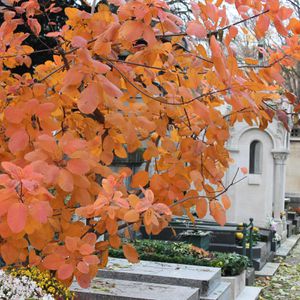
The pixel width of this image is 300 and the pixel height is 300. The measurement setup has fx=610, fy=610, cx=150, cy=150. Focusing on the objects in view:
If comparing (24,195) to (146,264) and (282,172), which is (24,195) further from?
(282,172)

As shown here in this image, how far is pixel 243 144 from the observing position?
16594 millimetres

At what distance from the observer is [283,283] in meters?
11.8

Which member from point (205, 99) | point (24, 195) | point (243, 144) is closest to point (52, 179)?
point (24, 195)

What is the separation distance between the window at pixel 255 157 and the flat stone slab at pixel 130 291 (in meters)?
10.6

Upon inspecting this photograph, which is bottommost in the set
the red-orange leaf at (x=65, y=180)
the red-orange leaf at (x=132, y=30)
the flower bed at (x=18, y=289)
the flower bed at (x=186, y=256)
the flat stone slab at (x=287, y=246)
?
the flat stone slab at (x=287, y=246)

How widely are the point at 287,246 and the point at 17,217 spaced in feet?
51.1

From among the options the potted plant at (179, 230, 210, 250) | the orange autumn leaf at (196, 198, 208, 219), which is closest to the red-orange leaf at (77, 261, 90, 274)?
the orange autumn leaf at (196, 198, 208, 219)

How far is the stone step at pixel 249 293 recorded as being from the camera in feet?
30.7

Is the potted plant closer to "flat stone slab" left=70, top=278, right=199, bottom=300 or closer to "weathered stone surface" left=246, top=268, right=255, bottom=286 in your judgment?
"weathered stone surface" left=246, top=268, right=255, bottom=286

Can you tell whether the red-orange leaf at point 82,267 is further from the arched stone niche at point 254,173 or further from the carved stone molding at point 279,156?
the carved stone molding at point 279,156

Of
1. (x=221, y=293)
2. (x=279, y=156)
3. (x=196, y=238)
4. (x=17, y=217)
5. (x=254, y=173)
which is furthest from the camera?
(x=254, y=173)

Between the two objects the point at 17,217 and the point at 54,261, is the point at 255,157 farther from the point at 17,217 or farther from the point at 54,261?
the point at 17,217

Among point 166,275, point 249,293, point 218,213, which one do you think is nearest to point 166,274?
point 166,275

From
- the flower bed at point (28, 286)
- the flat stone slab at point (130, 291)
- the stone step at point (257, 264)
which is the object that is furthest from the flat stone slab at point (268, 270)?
the flower bed at point (28, 286)
